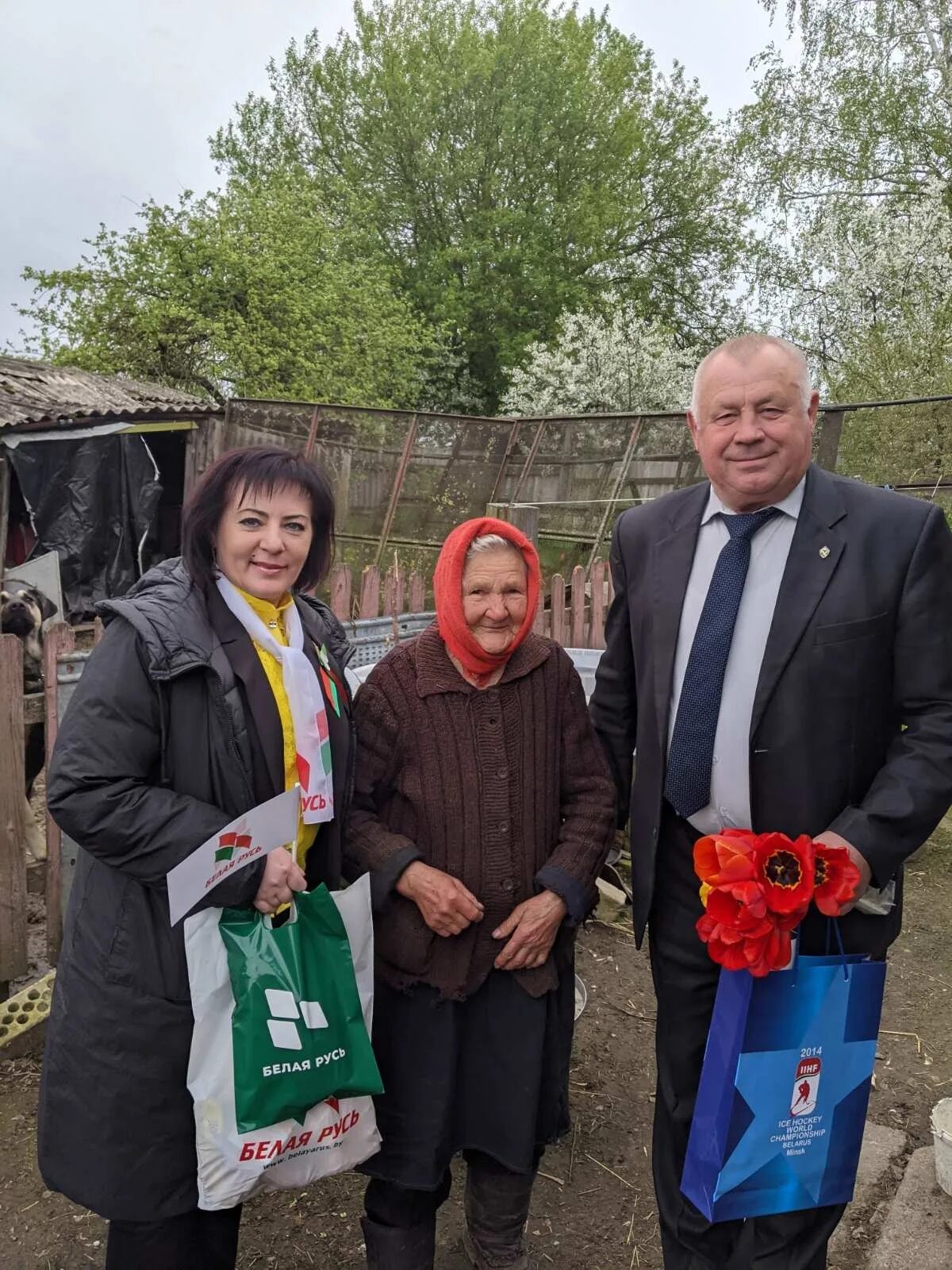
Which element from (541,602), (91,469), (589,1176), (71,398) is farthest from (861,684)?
(71,398)

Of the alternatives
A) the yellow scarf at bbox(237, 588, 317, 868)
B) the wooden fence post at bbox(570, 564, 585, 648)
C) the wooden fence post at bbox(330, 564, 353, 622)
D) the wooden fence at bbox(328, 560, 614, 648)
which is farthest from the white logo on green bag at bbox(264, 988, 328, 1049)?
the wooden fence post at bbox(570, 564, 585, 648)

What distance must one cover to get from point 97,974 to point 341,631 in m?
0.89

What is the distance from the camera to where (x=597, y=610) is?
5488 mm

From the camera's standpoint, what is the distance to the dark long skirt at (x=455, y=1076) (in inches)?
78.7

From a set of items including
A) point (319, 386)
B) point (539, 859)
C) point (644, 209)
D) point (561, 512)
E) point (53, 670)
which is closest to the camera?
point (539, 859)

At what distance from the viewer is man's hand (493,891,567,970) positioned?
6.47 feet

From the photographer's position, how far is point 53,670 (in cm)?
307

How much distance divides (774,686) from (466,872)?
0.78 metres

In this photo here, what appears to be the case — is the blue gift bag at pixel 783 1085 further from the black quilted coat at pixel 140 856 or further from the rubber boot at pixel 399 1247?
the black quilted coat at pixel 140 856

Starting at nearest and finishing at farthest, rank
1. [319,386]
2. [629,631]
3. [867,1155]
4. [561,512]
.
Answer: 1. [629,631]
2. [867,1155]
3. [561,512]
4. [319,386]

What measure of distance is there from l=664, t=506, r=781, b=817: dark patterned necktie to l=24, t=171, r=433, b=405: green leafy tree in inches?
595

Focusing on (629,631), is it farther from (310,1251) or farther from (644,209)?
(644,209)

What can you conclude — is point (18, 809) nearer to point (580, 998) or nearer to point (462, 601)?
point (462, 601)

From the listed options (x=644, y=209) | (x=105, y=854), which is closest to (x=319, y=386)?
(x=644, y=209)
